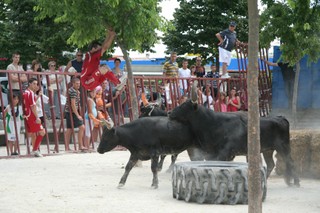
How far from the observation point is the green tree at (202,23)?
32.4 m

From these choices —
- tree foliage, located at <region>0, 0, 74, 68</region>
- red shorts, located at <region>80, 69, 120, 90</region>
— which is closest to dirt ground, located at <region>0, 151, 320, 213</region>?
red shorts, located at <region>80, 69, 120, 90</region>

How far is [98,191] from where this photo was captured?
34.3 feet

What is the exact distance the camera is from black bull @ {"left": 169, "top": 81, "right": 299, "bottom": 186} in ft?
35.3

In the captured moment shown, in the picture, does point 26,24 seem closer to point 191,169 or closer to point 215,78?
point 215,78

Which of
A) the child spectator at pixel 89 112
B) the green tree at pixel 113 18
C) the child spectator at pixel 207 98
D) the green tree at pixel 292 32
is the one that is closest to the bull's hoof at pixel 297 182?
the green tree at pixel 113 18

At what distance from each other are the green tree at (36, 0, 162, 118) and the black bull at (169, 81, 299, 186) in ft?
10.5

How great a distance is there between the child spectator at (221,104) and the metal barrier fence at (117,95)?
0.41 feet

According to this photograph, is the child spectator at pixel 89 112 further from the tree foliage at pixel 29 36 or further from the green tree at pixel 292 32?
the tree foliage at pixel 29 36


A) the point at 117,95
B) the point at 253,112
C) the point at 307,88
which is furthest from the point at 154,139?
the point at 307,88

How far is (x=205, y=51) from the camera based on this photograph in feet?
109

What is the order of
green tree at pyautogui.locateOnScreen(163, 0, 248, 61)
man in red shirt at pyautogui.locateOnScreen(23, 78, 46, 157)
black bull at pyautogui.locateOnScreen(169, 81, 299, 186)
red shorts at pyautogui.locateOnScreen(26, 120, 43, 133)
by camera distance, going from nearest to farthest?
black bull at pyautogui.locateOnScreen(169, 81, 299, 186)
man in red shirt at pyautogui.locateOnScreen(23, 78, 46, 157)
red shorts at pyautogui.locateOnScreen(26, 120, 43, 133)
green tree at pyautogui.locateOnScreen(163, 0, 248, 61)

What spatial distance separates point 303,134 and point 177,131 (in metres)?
2.54

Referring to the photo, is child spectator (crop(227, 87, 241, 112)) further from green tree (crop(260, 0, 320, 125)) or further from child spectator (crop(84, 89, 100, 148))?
child spectator (crop(84, 89, 100, 148))

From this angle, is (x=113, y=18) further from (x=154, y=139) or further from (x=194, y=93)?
(x=194, y=93)
